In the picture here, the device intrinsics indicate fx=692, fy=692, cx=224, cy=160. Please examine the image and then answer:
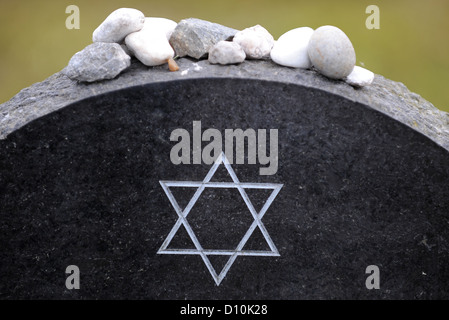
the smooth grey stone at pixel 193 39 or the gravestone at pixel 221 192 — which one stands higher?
the smooth grey stone at pixel 193 39

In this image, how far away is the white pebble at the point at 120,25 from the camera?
2545mm

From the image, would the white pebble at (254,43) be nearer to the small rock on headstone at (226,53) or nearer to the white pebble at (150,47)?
the small rock on headstone at (226,53)

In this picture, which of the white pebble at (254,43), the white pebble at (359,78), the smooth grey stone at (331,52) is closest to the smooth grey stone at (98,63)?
the white pebble at (254,43)

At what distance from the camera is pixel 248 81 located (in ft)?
7.96

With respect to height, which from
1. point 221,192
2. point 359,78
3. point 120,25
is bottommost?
point 221,192

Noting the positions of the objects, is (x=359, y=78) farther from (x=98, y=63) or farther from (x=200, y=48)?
(x=98, y=63)

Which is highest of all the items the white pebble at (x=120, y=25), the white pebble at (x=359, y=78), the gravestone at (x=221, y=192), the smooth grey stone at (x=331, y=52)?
the white pebble at (x=120, y=25)

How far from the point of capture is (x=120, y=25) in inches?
101

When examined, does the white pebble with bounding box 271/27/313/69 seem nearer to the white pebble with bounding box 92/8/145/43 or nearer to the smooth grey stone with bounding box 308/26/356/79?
the smooth grey stone with bounding box 308/26/356/79

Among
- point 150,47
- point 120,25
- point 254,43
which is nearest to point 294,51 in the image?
point 254,43

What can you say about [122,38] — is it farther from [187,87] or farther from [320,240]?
[320,240]

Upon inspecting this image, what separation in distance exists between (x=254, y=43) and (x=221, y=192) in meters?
0.57
